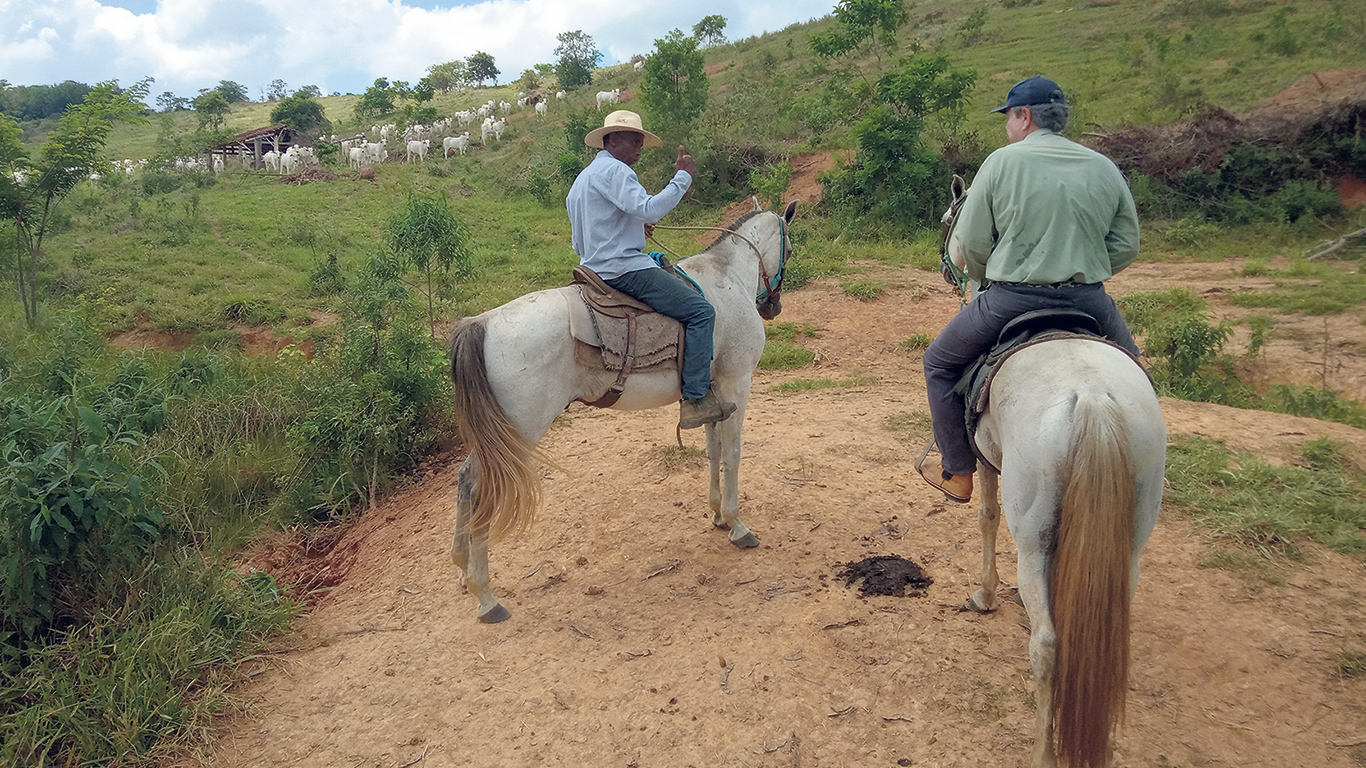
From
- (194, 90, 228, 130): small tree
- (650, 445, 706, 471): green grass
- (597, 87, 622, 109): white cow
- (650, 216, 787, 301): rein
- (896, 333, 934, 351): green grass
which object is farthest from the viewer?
(194, 90, 228, 130): small tree

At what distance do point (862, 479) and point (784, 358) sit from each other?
330 cm

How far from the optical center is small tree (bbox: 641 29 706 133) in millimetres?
17562

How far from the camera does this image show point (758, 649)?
355 centimetres

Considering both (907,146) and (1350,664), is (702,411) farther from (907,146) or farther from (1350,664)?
(907,146)

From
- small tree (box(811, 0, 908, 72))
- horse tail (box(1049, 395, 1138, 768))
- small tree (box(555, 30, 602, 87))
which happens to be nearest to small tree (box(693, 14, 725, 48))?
small tree (box(555, 30, 602, 87))

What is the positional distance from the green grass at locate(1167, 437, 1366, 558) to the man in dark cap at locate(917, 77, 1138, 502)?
2073 millimetres

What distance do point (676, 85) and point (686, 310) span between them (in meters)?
15.4

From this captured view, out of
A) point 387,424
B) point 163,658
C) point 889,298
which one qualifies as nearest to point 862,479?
point 387,424

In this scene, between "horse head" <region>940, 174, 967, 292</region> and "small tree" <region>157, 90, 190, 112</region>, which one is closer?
"horse head" <region>940, 174, 967, 292</region>

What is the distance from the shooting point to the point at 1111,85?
17.0 m

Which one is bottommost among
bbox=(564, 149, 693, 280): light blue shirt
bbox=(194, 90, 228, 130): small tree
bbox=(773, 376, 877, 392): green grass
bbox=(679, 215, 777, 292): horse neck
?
bbox=(773, 376, 877, 392): green grass

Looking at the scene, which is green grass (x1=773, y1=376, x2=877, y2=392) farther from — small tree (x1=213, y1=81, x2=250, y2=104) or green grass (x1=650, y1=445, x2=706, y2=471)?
small tree (x1=213, y1=81, x2=250, y2=104)

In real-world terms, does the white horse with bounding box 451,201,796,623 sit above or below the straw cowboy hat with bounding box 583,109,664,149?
below

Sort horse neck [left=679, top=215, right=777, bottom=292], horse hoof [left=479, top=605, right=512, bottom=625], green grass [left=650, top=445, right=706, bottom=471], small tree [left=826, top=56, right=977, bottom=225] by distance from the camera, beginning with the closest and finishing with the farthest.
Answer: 1. horse hoof [left=479, top=605, right=512, bottom=625]
2. horse neck [left=679, top=215, right=777, bottom=292]
3. green grass [left=650, top=445, right=706, bottom=471]
4. small tree [left=826, top=56, right=977, bottom=225]
